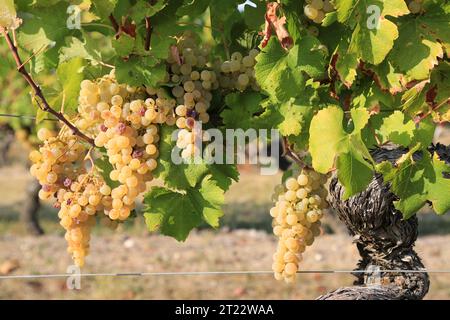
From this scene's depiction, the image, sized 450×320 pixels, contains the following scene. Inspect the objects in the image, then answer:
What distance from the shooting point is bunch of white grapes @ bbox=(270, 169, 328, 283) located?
87.0 inches

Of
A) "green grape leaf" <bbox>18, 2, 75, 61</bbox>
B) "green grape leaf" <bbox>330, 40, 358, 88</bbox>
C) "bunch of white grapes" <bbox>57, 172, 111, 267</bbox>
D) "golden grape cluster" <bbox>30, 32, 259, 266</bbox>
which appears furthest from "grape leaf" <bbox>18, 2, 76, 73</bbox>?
"green grape leaf" <bbox>330, 40, 358, 88</bbox>

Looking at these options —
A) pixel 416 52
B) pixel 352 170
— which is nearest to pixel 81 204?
pixel 352 170

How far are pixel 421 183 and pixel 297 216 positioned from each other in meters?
0.39

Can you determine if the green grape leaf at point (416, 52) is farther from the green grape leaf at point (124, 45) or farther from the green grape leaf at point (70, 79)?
the green grape leaf at point (70, 79)

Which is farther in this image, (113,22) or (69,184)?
(69,184)

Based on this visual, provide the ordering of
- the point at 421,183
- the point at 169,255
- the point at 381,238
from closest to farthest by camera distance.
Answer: the point at 421,183, the point at 381,238, the point at 169,255

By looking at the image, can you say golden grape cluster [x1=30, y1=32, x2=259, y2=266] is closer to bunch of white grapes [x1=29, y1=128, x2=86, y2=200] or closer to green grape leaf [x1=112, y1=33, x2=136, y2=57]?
bunch of white grapes [x1=29, y1=128, x2=86, y2=200]

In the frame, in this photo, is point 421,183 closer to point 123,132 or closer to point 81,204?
point 123,132

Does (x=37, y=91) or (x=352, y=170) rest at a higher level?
(x=37, y=91)

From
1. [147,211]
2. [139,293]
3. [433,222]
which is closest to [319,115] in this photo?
[147,211]

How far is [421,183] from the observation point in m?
2.03

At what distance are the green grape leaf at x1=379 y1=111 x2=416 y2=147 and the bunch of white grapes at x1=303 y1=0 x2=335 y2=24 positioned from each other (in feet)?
1.08

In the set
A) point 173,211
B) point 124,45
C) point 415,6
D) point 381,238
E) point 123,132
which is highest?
point 415,6

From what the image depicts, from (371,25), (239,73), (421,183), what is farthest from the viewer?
(239,73)
